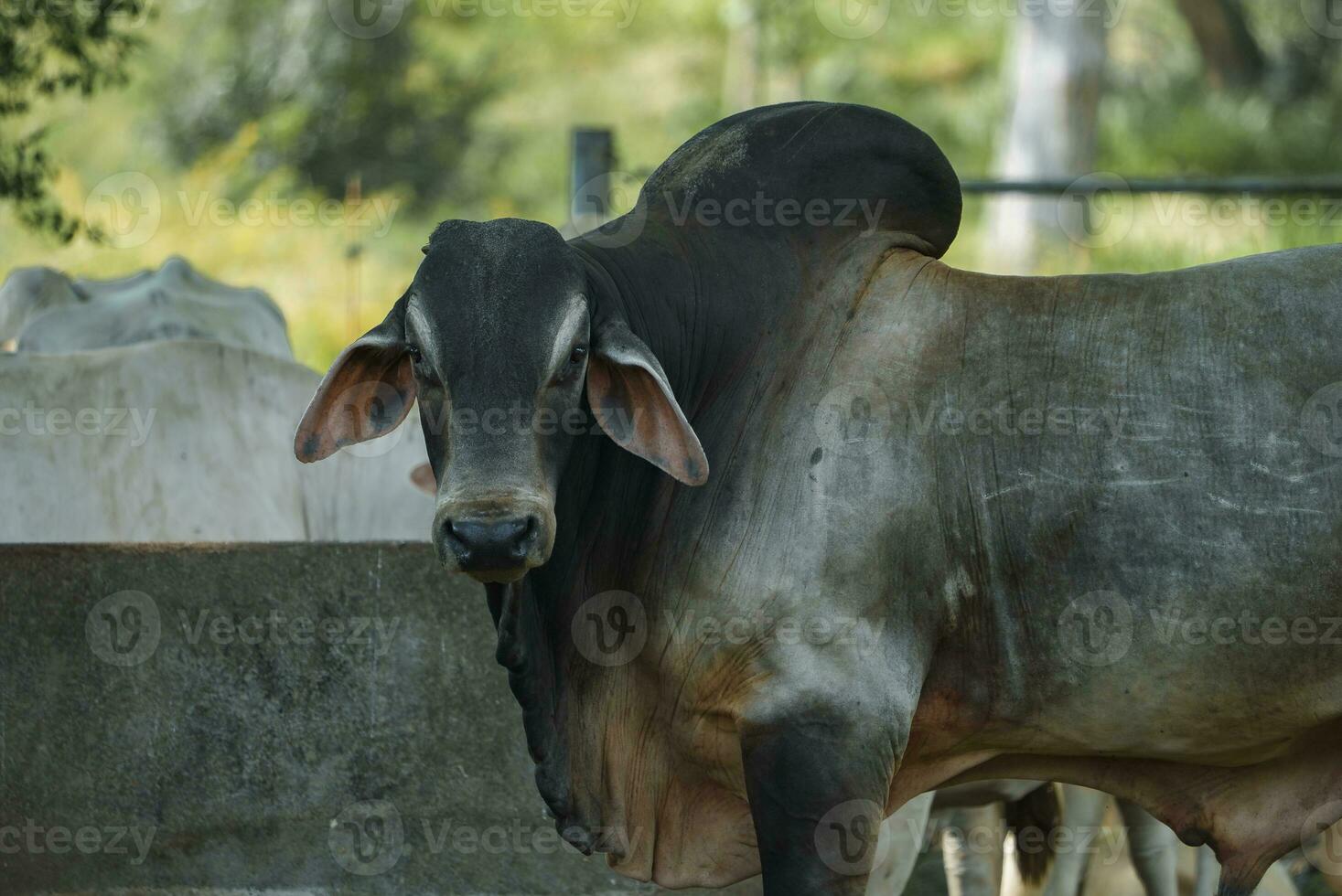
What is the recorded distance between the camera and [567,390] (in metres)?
3.02

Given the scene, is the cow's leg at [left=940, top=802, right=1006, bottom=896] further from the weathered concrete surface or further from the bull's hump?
the bull's hump

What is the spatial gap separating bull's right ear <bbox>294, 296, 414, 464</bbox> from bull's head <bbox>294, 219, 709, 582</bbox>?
5 cm

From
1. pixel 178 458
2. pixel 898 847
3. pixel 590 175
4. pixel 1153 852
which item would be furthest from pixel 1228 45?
pixel 898 847

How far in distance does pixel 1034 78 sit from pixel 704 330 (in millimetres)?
11028

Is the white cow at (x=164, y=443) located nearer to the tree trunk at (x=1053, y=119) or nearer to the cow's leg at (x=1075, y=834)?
the cow's leg at (x=1075, y=834)

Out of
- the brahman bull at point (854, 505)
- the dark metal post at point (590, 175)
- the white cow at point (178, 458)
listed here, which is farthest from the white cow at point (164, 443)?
the brahman bull at point (854, 505)

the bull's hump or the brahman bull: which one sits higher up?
the bull's hump

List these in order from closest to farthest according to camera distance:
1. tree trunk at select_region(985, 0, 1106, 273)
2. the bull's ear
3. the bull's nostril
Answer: the bull's nostril → the bull's ear → tree trunk at select_region(985, 0, 1106, 273)

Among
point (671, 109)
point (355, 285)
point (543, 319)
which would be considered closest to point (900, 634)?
point (543, 319)

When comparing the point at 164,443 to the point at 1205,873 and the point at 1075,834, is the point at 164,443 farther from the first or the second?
the point at 1205,873

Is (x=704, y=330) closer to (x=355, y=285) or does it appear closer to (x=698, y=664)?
(x=698, y=664)

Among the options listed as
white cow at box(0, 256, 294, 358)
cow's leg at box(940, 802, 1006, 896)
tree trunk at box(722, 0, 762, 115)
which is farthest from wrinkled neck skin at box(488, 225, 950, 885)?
tree trunk at box(722, 0, 762, 115)

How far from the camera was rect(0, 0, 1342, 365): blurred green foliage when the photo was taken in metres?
14.3

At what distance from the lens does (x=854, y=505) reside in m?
3.10
